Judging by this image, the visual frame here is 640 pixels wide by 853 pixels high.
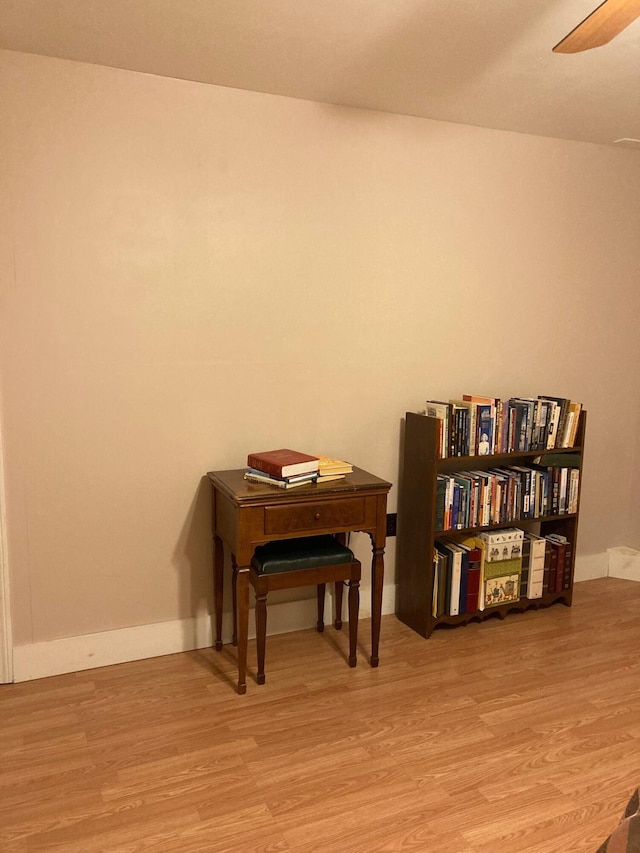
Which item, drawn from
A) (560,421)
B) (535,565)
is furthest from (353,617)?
(560,421)

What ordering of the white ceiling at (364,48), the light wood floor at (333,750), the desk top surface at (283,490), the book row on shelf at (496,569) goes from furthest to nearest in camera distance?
the book row on shelf at (496,569), the desk top surface at (283,490), the white ceiling at (364,48), the light wood floor at (333,750)

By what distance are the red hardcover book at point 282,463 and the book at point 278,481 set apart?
0.9 inches

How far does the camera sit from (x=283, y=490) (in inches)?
101

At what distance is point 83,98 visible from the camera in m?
2.51

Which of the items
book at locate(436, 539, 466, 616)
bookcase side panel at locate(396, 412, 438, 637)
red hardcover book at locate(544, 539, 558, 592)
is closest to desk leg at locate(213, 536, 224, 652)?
bookcase side panel at locate(396, 412, 438, 637)

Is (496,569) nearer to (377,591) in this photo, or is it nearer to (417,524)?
(417,524)

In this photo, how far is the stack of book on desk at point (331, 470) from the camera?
8.82ft

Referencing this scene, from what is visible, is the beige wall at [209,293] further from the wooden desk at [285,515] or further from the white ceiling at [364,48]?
the wooden desk at [285,515]

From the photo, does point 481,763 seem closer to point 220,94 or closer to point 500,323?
point 500,323

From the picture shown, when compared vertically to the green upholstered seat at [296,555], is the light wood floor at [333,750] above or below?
below

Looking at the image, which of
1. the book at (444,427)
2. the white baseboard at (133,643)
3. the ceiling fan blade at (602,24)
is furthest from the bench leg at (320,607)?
the ceiling fan blade at (602,24)

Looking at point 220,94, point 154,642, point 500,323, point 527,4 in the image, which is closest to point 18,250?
point 220,94

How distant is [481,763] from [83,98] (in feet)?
8.83

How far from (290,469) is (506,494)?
3.82 ft
